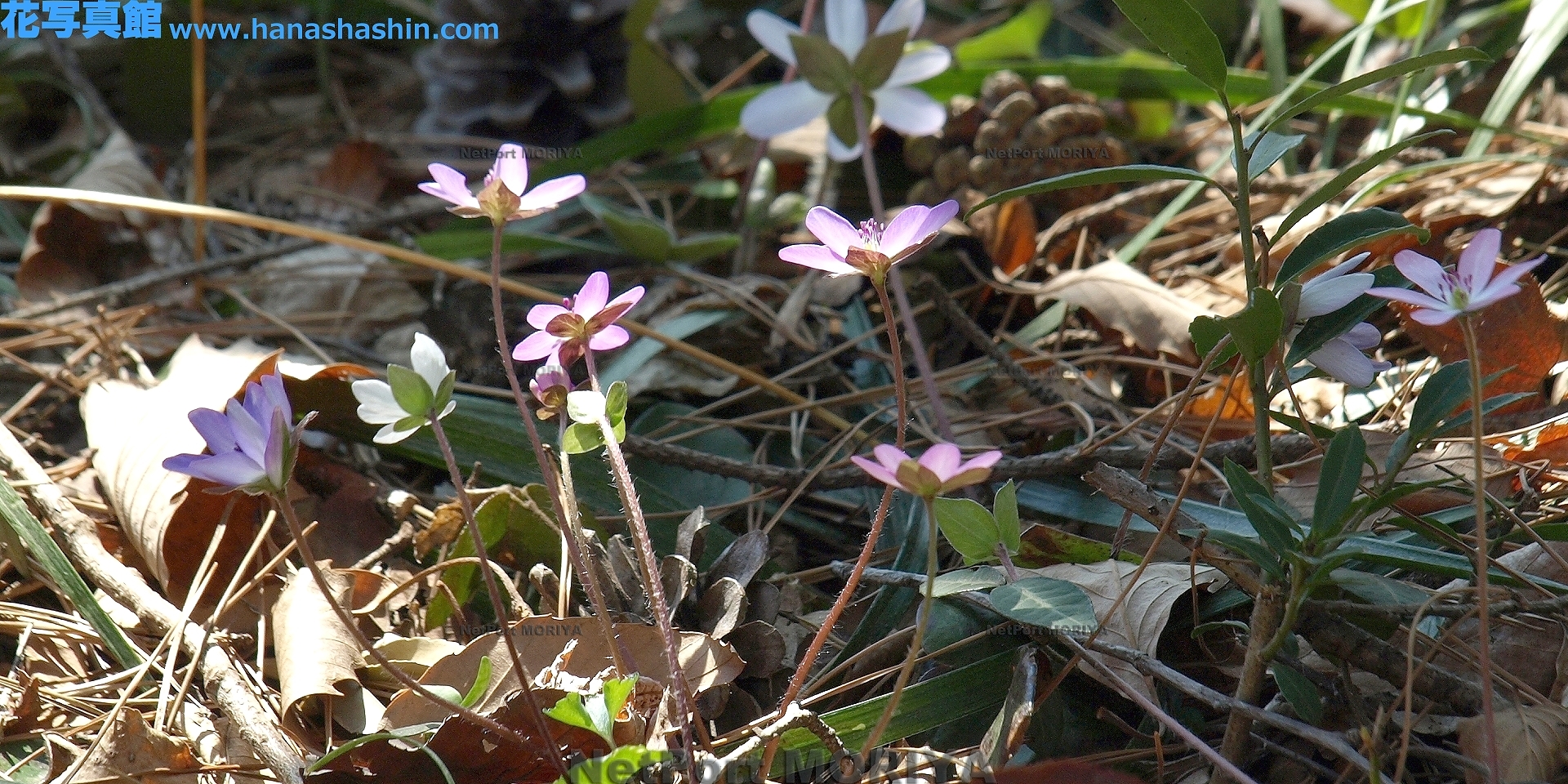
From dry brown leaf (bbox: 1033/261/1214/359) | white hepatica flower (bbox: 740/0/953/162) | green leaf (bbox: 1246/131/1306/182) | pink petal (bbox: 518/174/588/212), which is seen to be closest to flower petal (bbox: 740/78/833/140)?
white hepatica flower (bbox: 740/0/953/162)

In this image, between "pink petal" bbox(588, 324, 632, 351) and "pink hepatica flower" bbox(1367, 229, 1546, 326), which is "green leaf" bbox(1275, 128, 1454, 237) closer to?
"pink hepatica flower" bbox(1367, 229, 1546, 326)

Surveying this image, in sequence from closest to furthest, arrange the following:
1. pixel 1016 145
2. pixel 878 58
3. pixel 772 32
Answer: pixel 878 58 → pixel 772 32 → pixel 1016 145

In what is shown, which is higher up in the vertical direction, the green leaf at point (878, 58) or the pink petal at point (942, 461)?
the green leaf at point (878, 58)

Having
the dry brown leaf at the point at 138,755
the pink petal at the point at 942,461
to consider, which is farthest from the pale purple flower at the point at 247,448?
the pink petal at the point at 942,461

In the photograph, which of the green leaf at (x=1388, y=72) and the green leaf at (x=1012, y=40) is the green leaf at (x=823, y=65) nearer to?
the green leaf at (x=1388, y=72)

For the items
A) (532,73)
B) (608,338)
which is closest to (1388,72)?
(608,338)

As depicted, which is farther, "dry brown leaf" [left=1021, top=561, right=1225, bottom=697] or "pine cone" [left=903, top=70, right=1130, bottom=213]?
"pine cone" [left=903, top=70, right=1130, bottom=213]

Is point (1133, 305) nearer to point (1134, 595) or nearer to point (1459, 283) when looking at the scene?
point (1134, 595)
